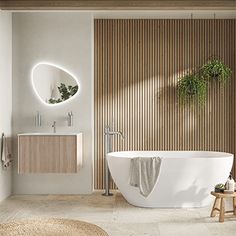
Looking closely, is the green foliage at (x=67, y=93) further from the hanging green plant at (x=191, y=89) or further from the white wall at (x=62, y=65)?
the hanging green plant at (x=191, y=89)

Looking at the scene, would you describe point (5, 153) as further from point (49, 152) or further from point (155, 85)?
point (155, 85)

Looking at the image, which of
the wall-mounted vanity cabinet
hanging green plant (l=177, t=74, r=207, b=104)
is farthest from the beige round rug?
hanging green plant (l=177, t=74, r=207, b=104)

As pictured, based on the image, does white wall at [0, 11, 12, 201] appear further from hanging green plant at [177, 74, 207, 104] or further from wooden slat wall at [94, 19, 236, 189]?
hanging green plant at [177, 74, 207, 104]

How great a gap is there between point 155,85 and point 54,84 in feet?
4.97

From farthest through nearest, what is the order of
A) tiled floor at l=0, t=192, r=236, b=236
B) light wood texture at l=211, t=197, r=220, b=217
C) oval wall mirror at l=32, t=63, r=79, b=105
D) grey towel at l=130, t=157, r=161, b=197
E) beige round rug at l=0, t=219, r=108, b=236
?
oval wall mirror at l=32, t=63, r=79, b=105, grey towel at l=130, t=157, r=161, b=197, light wood texture at l=211, t=197, r=220, b=217, tiled floor at l=0, t=192, r=236, b=236, beige round rug at l=0, t=219, r=108, b=236

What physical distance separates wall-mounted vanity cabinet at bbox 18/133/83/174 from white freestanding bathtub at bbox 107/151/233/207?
0.60m

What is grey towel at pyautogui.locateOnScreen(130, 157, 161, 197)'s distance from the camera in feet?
19.4

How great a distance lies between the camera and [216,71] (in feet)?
23.5

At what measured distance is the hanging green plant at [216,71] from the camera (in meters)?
7.17

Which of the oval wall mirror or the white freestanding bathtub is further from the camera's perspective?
the oval wall mirror

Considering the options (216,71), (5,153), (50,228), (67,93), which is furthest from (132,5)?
(50,228)

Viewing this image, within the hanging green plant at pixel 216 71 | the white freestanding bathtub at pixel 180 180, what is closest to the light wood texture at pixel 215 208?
the white freestanding bathtub at pixel 180 180

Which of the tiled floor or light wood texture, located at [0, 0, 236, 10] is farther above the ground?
light wood texture, located at [0, 0, 236, 10]

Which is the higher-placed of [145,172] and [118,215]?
[145,172]
